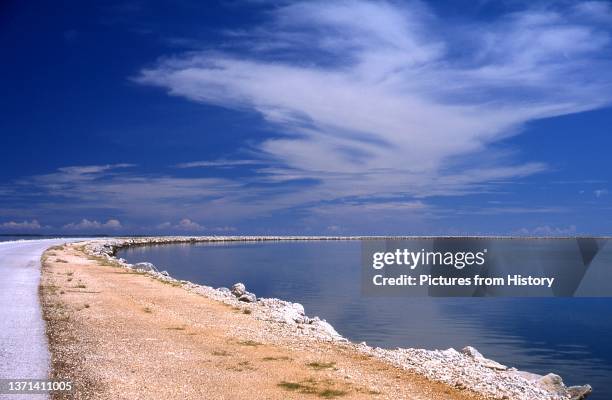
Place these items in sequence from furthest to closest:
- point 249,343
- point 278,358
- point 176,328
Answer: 1. point 176,328
2. point 249,343
3. point 278,358

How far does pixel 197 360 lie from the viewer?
45.8 ft

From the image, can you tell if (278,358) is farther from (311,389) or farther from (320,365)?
(311,389)

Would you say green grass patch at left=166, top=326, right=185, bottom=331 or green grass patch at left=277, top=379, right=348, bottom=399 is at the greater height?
green grass patch at left=166, top=326, right=185, bottom=331

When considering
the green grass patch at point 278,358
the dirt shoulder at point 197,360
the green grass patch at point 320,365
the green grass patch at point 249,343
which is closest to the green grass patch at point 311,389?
the dirt shoulder at point 197,360

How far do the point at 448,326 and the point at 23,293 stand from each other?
20.5 m

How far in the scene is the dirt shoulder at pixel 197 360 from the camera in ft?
38.2

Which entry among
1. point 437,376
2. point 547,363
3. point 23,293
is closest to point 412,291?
point 547,363

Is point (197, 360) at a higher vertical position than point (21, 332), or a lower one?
lower

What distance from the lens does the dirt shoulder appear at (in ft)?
38.2

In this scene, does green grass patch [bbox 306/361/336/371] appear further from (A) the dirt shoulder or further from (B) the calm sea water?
(B) the calm sea water

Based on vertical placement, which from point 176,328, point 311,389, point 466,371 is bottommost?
point 466,371

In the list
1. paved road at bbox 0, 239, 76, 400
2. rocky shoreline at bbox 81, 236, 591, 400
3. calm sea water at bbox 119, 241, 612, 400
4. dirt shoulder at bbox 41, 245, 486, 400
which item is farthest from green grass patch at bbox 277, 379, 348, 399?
calm sea water at bbox 119, 241, 612, 400

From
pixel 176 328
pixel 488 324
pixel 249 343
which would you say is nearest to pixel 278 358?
pixel 249 343

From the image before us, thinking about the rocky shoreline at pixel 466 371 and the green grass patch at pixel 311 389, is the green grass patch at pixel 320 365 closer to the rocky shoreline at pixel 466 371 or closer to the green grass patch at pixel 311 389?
the green grass patch at pixel 311 389
